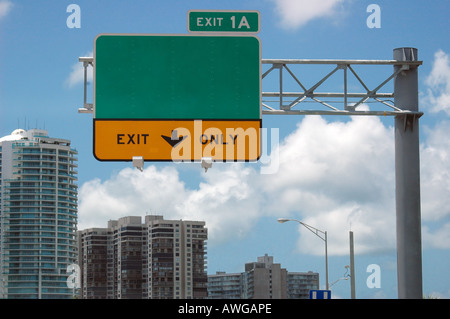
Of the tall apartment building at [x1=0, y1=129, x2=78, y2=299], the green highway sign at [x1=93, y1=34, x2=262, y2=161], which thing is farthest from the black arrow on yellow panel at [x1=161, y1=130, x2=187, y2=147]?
the tall apartment building at [x1=0, y1=129, x2=78, y2=299]

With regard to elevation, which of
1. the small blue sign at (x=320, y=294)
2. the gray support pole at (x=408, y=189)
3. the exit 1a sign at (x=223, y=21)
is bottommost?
the small blue sign at (x=320, y=294)

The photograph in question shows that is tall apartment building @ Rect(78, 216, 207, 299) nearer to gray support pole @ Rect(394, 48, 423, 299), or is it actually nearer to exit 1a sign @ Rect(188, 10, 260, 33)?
gray support pole @ Rect(394, 48, 423, 299)

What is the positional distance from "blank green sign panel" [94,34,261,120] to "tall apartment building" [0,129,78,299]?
158 meters

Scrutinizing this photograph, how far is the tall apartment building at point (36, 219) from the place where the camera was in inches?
6988

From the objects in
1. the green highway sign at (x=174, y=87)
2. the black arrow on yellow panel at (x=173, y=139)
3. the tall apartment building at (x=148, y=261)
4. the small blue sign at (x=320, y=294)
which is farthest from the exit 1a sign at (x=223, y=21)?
the tall apartment building at (x=148, y=261)

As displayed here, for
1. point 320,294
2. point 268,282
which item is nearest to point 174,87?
point 320,294

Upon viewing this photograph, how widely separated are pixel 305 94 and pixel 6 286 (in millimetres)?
172338

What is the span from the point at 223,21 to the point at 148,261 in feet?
374

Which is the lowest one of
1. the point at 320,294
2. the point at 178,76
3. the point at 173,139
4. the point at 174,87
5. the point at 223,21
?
the point at 320,294

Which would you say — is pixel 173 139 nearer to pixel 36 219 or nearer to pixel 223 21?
pixel 223 21

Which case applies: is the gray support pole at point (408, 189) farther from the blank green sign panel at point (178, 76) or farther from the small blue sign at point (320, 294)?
the small blue sign at point (320, 294)

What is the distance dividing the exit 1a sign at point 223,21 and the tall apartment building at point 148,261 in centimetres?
10538

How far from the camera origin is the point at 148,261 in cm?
13238

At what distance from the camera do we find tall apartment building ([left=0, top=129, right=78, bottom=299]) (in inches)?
6988
